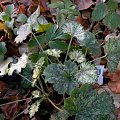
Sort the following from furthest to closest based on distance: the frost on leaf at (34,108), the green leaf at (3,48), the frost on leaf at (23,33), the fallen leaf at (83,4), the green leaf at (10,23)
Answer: the fallen leaf at (83,4) < the green leaf at (10,23) < the green leaf at (3,48) < the frost on leaf at (23,33) < the frost on leaf at (34,108)

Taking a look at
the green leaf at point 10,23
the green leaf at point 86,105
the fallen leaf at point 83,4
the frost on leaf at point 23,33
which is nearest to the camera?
the green leaf at point 86,105

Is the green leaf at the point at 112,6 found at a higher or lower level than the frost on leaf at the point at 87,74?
higher

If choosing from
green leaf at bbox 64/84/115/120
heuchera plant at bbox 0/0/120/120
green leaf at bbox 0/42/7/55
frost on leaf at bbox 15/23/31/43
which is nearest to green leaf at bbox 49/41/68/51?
heuchera plant at bbox 0/0/120/120

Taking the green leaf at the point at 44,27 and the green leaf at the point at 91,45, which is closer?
the green leaf at the point at 91,45

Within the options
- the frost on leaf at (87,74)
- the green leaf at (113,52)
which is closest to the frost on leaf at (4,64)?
the frost on leaf at (87,74)

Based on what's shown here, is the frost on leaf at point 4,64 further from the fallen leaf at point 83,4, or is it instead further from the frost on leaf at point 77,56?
the fallen leaf at point 83,4

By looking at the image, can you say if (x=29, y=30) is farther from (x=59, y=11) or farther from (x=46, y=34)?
(x=59, y=11)

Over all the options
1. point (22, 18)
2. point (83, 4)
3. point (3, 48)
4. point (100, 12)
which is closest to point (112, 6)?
point (100, 12)
